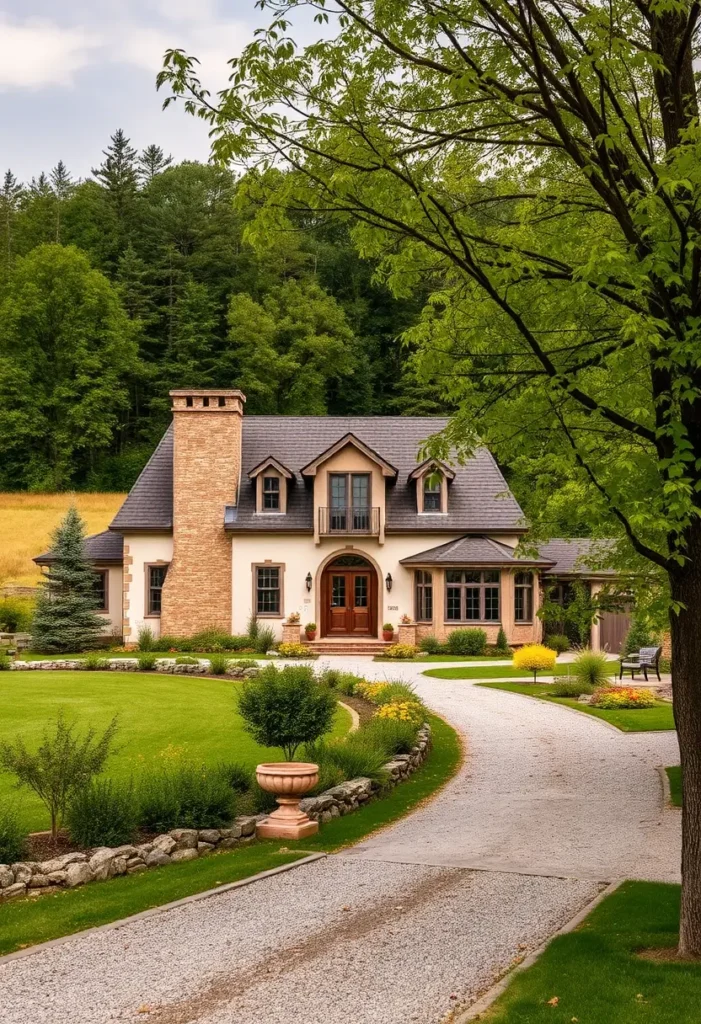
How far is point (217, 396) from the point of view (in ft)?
111

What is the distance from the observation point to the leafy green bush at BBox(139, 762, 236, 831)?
34.6 feet

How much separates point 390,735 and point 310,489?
20.1 m

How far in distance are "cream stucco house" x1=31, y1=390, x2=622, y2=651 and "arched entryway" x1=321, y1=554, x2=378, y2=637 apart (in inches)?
1.3

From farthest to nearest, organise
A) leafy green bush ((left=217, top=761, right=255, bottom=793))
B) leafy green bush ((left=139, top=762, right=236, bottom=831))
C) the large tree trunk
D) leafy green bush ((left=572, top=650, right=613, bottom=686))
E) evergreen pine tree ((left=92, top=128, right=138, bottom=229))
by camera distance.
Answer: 1. evergreen pine tree ((left=92, top=128, right=138, bottom=229))
2. leafy green bush ((left=572, top=650, right=613, bottom=686))
3. leafy green bush ((left=217, top=761, right=255, bottom=793))
4. leafy green bush ((left=139, top=762, right=236, bottom=831))
5. the large tree trunk

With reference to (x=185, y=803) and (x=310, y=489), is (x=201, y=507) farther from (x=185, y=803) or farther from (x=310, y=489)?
(x=185, y=803)

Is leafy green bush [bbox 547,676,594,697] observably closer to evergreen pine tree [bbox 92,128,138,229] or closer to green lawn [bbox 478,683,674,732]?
green lawn [bbox 478,683,674,732]

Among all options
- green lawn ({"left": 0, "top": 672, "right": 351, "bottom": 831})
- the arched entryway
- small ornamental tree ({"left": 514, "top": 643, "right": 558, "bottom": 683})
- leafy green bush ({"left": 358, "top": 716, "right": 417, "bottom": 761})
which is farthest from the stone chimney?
leafy green bush ({"left": 358, "top": 716, "right": 417, "bottom": 761})

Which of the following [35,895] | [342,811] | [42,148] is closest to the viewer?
[35,895]

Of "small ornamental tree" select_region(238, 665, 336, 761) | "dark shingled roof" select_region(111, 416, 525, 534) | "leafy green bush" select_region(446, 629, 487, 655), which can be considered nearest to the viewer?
"small ornamental tree" select_region(238, 665, 336, 761)

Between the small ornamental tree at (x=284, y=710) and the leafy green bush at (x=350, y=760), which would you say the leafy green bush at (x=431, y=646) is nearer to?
the leafy green bush at (x=350, y=760)

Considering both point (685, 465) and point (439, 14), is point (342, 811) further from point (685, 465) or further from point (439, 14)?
point (439, 14)

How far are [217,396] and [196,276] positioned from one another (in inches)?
1304

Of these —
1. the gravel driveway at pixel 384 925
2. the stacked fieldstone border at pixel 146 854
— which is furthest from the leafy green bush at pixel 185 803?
the gravel driveway at pixel 384 925

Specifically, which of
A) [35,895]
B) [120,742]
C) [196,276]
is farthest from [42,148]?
[35,895]
